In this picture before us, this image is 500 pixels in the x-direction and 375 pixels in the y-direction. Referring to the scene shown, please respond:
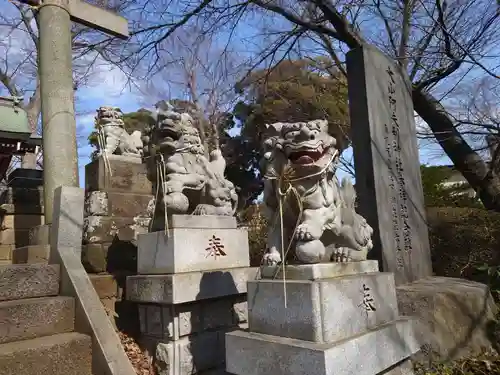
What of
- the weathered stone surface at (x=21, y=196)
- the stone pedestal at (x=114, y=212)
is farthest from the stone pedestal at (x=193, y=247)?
the weathered stone surface at (x=21, y=196)

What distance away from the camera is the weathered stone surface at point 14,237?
7555 millimetres

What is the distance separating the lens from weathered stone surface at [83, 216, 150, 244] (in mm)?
5016

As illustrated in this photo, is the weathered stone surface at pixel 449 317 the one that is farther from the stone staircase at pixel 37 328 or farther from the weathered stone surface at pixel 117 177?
the weathered stone surface at pixel 117 177

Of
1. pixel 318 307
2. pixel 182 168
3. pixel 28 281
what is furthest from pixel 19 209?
pixel 318 307

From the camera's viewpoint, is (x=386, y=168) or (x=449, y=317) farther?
(x=386, y=168)

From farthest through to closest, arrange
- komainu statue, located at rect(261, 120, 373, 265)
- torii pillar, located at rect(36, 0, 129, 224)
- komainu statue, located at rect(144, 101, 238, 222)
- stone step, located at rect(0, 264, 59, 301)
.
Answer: torii pillar, located at rect(36, 0, 129, 224)
komainu statue, located at rect(144, 101, 238, 222)
stone step, located at rect(0, 264, 59, 301)
komainu statue, located at rect(261, 120, 373, 265)

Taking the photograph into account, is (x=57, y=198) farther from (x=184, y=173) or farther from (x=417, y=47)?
(x=417, y=47)

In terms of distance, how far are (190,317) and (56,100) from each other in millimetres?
3406

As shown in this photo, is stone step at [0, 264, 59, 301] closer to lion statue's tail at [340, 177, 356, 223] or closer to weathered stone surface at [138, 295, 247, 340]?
weathered stone surface at [138, 295, 247, 340]

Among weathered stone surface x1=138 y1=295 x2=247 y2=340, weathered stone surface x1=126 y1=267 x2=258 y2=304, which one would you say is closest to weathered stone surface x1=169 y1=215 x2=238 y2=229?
weathered stone surface x1=126 y1=267 x2=258 y2=304

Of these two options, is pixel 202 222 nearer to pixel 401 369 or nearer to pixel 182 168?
pixel 182 168

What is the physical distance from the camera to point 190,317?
359 cm

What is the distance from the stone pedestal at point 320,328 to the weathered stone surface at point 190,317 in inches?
41.4

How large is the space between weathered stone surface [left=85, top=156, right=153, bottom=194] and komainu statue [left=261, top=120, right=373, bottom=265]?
11.0 ft
